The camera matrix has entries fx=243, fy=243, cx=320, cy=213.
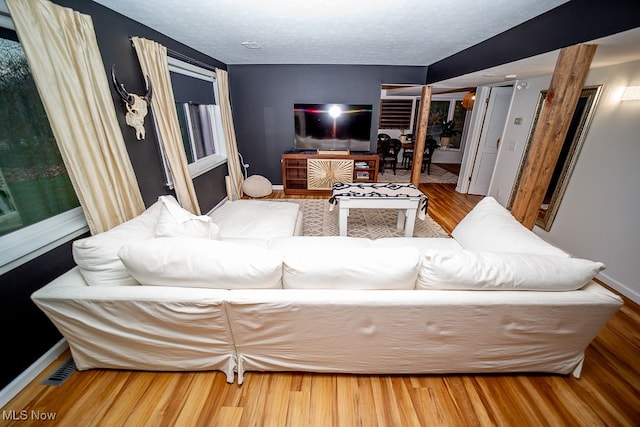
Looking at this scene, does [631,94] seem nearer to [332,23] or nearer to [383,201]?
[383,201]

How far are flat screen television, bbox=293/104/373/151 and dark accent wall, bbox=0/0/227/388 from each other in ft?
6.44

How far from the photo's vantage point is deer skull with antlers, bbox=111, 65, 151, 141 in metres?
2.02

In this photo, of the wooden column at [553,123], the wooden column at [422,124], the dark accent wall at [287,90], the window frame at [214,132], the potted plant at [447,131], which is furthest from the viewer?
the potted plant at [447,131]

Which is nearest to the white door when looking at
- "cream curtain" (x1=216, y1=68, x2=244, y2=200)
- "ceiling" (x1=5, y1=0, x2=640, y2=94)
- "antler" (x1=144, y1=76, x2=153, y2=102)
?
"ceiling" (x1=5, y1=0, x2=640, y2=94)

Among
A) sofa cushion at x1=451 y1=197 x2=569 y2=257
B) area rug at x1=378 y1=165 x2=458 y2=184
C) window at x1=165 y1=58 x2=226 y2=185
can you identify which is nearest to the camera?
sofa cushion at x1=451 y1=197 x2=569 y2=257

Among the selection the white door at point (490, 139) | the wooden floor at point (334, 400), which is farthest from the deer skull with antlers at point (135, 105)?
the white door at point (490, 139)

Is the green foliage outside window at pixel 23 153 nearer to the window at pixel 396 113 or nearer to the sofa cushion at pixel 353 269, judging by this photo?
the sofa cushion at pixel 353 269

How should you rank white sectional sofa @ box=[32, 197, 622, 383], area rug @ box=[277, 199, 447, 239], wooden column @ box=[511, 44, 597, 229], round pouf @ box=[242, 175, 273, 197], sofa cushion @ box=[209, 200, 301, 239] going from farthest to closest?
round pouf @ box=[242, 175, 273, 197], area rug @ box=[277, 199, 447, 239], sofa cushion @ box=[209, 200, 301, 239], wooden column @ box=[511, 44, 597, 229], white sectional sofa @ box=[32, 197, 622, 383]

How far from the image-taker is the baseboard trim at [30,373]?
51.1 inches

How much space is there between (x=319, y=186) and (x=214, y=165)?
1880 mm

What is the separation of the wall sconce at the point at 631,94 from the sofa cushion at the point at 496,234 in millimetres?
1548

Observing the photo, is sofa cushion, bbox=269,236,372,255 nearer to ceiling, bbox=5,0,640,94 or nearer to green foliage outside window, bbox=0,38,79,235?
green foliage outside window, bbox=0,38,79,235

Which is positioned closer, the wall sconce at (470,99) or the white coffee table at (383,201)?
the white coffee table at (383,201)

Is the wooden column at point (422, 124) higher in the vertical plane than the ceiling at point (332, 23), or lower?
lower
